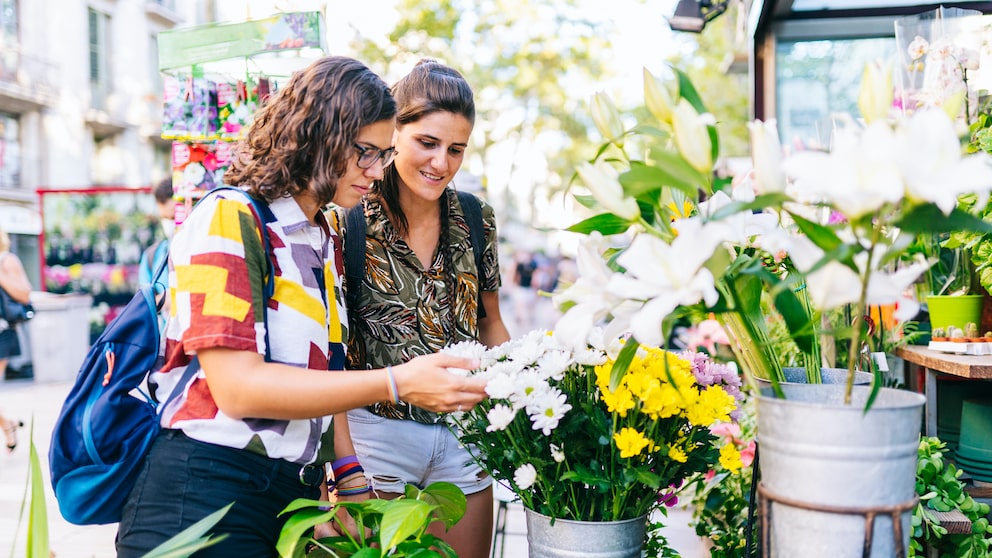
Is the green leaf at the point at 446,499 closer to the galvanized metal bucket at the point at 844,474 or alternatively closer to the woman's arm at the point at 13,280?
the galvanized metal bucket at the point at 844,474

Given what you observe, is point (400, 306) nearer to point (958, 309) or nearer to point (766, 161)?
point (766, 161)

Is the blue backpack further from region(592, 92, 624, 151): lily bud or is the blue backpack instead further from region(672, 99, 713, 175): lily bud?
region(672, 99, 713, 175): lily bud

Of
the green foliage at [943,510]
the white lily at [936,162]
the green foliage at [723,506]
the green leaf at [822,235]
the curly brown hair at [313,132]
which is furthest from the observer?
the green foliage at [723,506]

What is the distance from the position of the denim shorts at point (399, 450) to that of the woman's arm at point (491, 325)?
0.30m

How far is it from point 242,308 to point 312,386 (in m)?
0.16

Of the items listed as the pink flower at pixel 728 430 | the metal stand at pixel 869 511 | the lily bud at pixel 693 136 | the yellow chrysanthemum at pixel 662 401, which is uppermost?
the lily bud at pixel 693 136

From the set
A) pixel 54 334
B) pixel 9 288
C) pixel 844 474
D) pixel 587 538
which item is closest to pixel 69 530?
pixel 9 288

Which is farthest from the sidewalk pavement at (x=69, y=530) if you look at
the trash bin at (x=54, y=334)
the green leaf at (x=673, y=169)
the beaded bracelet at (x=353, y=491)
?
the trash bin at (x=54, y=334)

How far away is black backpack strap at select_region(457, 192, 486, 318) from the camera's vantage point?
195 cm

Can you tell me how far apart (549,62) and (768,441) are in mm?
15262

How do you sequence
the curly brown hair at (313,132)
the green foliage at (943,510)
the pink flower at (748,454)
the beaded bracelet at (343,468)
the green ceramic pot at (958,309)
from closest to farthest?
the curly brown hair at (313,132) → the beaded bracelet at (343,468) → the green foliage at (943,510) → the green ceramic pot at (958,309) → the pink flower at (748,454)

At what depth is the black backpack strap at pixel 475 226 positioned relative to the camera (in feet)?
6.40

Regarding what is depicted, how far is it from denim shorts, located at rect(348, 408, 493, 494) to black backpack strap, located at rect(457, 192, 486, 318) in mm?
402

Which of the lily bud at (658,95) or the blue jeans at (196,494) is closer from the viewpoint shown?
the lily bud at (658,95)
